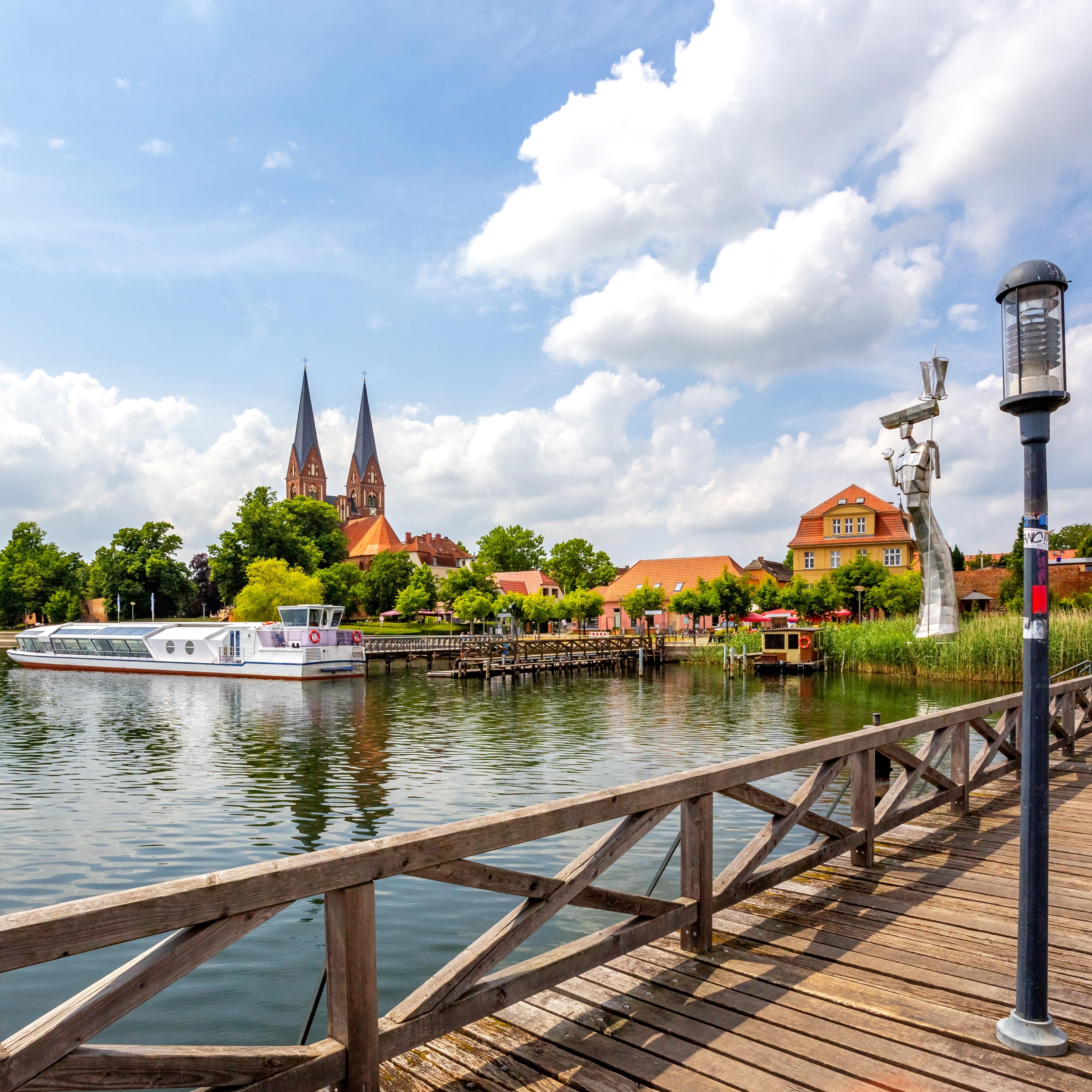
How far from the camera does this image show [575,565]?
84188 mm

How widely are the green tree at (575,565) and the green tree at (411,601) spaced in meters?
13.7

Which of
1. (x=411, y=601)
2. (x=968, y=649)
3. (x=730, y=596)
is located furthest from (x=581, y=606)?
(x=968, y=649)

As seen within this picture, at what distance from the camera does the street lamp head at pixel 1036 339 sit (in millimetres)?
3221

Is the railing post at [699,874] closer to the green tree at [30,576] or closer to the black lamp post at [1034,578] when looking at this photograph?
the black lamp post at [1034,578]

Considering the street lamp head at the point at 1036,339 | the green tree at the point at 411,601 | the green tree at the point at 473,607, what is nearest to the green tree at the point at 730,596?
the green tree at the point at 473,607

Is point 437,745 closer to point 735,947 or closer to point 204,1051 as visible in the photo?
point 735,947

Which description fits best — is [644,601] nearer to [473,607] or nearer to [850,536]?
[473,607]

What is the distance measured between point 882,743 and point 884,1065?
281cm

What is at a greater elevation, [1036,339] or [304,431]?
[304,431]

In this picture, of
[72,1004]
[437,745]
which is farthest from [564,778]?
[72,1004]

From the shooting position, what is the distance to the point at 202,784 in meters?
15.7

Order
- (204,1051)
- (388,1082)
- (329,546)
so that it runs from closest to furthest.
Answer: (204,1051), (388,1082), (329,546)

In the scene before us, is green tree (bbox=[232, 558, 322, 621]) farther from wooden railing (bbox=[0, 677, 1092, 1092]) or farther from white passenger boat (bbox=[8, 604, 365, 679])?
wooden railing (bbox=[0, 677, 1092, 1092])

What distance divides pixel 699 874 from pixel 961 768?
4.25 metres
